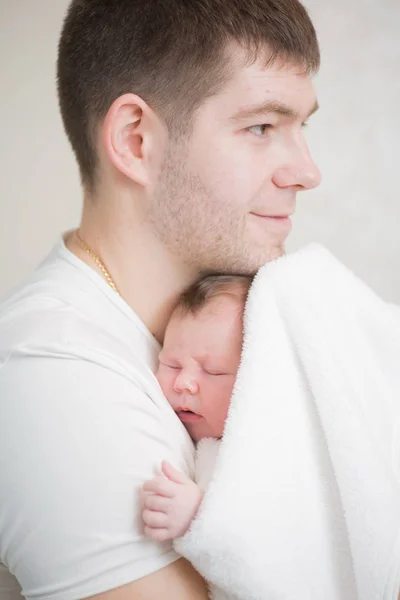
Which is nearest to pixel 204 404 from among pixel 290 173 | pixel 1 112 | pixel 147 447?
pixel 147 447

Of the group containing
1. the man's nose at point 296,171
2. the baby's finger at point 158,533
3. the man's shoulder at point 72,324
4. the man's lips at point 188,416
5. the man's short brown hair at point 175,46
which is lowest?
the baby's finger at point 158,533

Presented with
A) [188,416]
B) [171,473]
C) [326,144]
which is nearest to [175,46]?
[188,416]

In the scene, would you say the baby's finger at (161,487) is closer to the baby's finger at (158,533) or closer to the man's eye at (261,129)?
the baby's finger at (158,533)

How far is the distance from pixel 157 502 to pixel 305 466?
11.7 inches

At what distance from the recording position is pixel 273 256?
175 cm

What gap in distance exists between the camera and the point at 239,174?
1670mm

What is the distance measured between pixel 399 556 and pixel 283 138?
0.88 m

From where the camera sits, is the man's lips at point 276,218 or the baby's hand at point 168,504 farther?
the man's lips at point 276,218

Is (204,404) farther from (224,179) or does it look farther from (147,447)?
(224,179)

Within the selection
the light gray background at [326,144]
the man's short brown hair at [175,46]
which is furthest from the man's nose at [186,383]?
the light gray background at [326,144]

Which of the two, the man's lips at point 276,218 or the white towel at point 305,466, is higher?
the man's lips at point 276,218

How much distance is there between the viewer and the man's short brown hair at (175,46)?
1646 millimetres

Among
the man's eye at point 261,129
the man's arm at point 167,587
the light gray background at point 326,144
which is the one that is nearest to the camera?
the man's arm at point 167,587

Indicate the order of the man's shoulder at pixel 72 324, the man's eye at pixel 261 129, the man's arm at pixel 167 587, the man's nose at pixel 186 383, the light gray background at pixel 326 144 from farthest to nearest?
the light gray background at pixel 326 144 < the man's eye at pixel 261 129 < the man's nose at pixel 186 383 < the man's shoulder at pixel 72 324 < the man's arm at pixel 167 587
